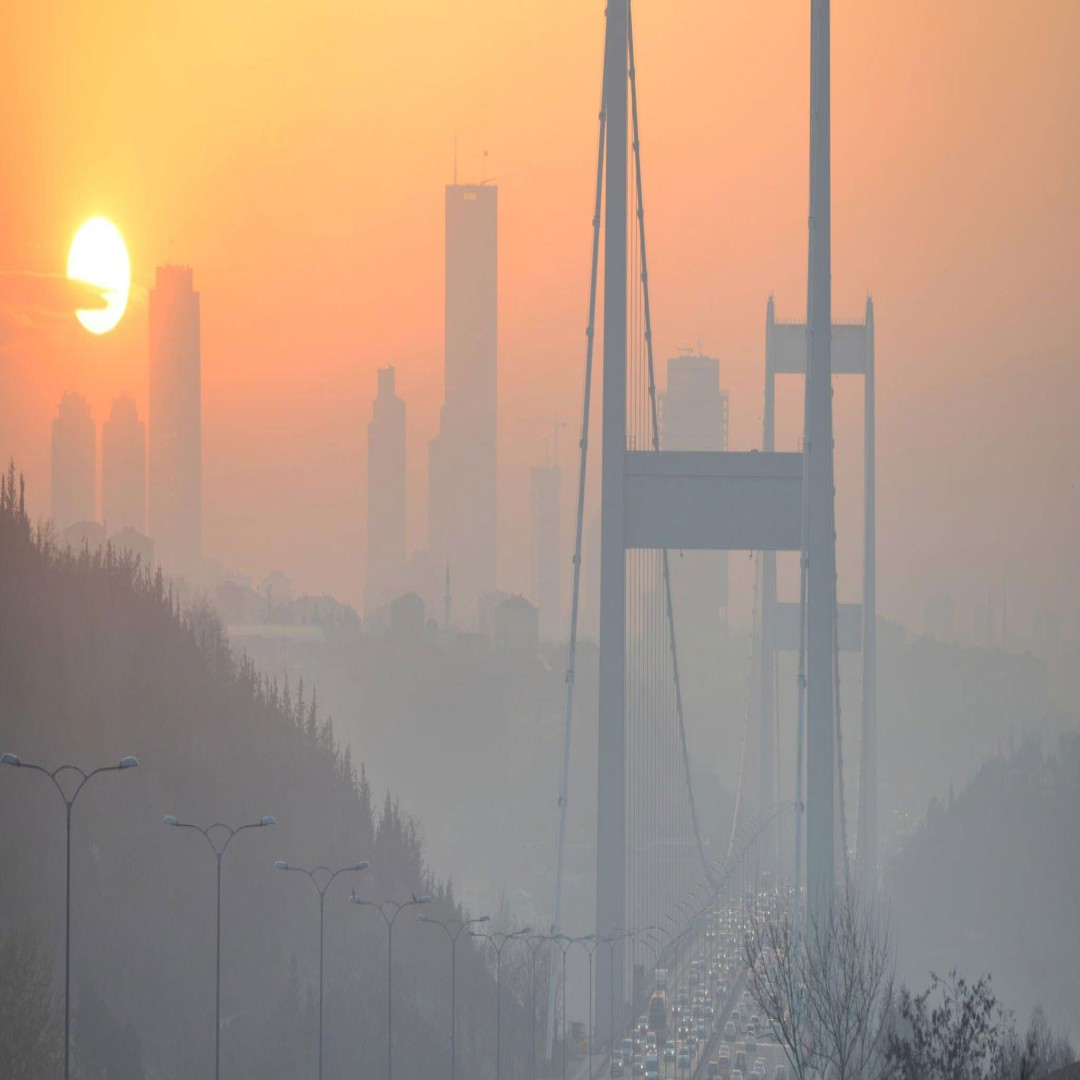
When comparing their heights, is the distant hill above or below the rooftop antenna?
below

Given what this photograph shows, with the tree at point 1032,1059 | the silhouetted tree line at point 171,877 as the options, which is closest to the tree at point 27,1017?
the silhouetted tree line at point 171,877

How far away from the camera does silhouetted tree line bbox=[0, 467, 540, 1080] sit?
41.4 metres

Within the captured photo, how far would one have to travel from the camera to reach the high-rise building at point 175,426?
115688 mm

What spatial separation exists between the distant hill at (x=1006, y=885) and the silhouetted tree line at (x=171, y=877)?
17856mm

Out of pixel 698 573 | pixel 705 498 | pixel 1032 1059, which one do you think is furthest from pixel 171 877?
pixel 698 573

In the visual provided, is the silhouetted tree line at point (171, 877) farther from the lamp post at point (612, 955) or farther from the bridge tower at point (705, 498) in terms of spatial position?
the bridge tower at point (705, 498)

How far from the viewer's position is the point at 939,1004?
5972 cm

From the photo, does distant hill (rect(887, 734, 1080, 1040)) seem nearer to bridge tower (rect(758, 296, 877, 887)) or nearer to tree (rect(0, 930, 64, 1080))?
bridge tower (rect(758, 296, 877, 887))

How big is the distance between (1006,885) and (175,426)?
169 feet

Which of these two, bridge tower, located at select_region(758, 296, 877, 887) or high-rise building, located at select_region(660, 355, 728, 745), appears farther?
high-rise building, located at select_region(660, 355, 728, 745)

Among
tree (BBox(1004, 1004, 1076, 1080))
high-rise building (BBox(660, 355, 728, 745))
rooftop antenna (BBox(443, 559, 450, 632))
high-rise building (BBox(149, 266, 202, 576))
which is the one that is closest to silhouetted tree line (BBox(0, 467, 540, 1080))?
tree (BBox(1004, 1004, 1076, 1080))

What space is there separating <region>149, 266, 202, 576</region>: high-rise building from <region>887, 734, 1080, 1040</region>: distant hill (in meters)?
37.8

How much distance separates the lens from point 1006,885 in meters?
89.5

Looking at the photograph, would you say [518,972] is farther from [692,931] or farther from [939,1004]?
[939,1004]
